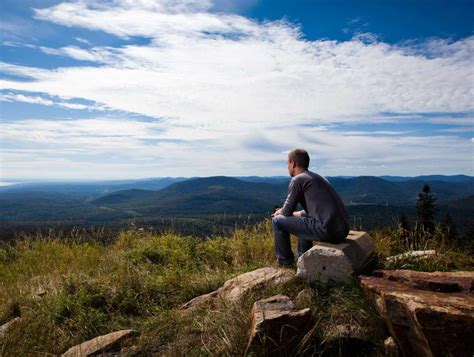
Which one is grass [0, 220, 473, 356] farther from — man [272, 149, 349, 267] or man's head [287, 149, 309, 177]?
man's head [287, 149, 309, 177]

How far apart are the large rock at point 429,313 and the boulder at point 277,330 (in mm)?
903

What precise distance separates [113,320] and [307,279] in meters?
3.08

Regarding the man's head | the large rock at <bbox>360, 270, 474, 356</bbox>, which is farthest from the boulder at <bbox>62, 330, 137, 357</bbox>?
the man's head

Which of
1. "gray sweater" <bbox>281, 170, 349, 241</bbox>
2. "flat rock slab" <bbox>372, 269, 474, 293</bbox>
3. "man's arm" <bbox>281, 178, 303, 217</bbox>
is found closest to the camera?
"flat rock slab" <bbox>372, 269, 474, 293</bbox>

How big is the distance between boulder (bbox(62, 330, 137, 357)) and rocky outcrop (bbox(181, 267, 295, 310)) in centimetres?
112

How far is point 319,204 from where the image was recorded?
631 cm

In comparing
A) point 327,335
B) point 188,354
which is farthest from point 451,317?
point 188,354

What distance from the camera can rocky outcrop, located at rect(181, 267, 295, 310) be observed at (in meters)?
5.45

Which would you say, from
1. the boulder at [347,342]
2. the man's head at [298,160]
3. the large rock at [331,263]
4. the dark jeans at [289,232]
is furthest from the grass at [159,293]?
the man's head at [298,160]

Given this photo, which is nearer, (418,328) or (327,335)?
(418,328)

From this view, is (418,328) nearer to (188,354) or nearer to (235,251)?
(188,354)

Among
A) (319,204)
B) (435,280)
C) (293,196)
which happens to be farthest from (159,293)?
(435,280)

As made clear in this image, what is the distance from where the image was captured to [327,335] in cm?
407

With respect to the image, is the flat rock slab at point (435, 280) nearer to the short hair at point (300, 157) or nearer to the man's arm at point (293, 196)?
the man's arm at point (293, 196)
